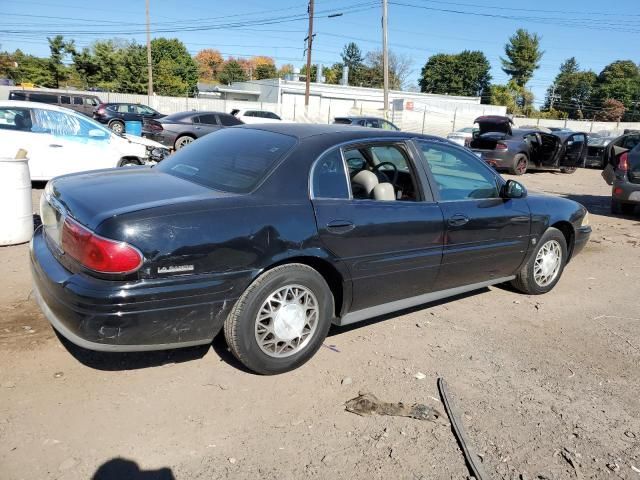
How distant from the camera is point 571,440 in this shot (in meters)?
2.91

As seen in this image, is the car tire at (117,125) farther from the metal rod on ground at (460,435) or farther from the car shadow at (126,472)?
the car shadow at (126,472)

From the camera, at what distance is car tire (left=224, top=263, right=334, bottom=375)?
311cm

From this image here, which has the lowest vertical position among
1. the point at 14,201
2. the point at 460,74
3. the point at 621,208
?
the point at 621,208

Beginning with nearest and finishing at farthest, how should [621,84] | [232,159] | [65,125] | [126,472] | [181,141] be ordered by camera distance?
1. [126,472]
2. [232,159]
3. [65,125]
4. [181,141]
5. [621,84]

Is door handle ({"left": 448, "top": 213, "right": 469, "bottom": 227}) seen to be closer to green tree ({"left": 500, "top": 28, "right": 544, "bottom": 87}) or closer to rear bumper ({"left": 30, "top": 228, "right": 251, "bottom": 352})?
rear bumper ({"left": 30, "top": 228, "right": 251, "bottom": 352})

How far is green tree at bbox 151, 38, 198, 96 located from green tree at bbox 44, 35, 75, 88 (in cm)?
723

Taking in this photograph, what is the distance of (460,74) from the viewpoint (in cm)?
9744

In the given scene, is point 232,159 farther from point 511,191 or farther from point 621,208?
point 621,208

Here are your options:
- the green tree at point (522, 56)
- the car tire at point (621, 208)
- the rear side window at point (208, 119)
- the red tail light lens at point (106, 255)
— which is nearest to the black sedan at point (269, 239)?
the red tail light lens at point (106, 255)

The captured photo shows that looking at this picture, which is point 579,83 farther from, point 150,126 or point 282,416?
point 282,416

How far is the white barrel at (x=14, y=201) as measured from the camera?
18.1ft

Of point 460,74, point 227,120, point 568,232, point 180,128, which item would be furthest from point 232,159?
point 460,74

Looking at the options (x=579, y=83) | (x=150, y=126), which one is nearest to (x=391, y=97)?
(x=150, y=126)

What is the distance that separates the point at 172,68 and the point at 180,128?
6511 centimetres
